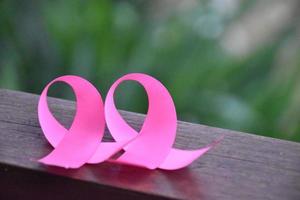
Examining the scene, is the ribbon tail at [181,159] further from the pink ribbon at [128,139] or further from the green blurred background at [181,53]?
the green blurred background at [181,53]

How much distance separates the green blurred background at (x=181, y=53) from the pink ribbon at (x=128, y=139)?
25.7 inches

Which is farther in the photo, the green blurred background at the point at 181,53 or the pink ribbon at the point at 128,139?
the green blurred background at the point at 181,53

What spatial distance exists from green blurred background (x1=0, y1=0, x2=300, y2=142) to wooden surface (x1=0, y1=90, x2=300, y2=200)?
0.58 meters

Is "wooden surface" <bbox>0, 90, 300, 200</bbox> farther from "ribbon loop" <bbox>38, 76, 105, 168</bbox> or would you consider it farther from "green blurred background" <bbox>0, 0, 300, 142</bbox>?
"green blurred background" <bbox>0, 0, 300, 142</bbox>

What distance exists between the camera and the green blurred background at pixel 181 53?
1.18 m

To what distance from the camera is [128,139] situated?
0.53 metres

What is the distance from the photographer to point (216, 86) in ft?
3.99

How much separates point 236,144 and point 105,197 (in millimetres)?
172

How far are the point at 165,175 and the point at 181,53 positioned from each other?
0.78 m

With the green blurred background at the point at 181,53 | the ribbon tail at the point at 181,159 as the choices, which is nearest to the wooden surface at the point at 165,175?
the ribbon tail at the point at 181,159

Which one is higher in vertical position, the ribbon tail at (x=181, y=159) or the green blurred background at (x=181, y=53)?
the ribbon tail at (x=181, y=159)

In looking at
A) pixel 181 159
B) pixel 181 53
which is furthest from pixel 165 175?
pixel 181 53

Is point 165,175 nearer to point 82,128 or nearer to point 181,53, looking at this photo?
point 82,128

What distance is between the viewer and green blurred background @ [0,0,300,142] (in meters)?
1.18
